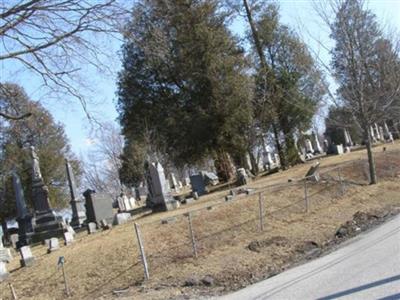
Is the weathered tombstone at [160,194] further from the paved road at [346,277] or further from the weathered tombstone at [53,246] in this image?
the paved road at [346,277]

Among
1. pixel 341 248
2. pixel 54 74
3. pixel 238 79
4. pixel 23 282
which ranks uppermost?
pixel 238 79

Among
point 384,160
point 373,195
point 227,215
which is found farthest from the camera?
point 384,160

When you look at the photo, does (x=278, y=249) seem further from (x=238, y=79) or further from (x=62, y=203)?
(x=62, y=203)

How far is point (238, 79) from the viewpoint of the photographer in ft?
106

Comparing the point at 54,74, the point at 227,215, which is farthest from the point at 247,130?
the point at 54,74

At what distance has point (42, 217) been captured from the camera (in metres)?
28.9

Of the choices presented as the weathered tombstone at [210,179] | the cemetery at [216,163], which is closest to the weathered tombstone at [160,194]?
the cemetery at [216,163]

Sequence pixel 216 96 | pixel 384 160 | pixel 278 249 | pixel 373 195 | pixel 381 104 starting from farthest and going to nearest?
pixel 216 96, pixel 384 160, pixel 381 104, pixel 373 195, pixel 278 249

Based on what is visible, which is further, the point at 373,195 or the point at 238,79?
the point at 238,79

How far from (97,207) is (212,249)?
45.3ft

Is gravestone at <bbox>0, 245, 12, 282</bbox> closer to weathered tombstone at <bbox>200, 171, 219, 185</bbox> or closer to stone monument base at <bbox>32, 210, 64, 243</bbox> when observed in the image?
stone monument base at <bbox>32, 210, 64, 243</bbox>

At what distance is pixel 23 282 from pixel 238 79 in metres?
20.8

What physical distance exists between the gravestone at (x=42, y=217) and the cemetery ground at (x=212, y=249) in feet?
31.5

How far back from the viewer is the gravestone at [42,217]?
2777 centimetres
